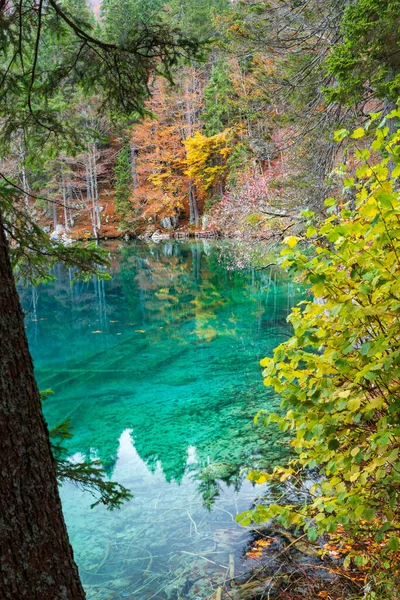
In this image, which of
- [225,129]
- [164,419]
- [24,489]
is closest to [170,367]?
[164,419]

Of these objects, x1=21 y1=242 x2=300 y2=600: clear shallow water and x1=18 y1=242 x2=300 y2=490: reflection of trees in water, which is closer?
x1=21 y1=242 x2=300 y2=600: clear shallow water

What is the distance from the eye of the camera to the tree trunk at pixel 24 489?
4.32 ft

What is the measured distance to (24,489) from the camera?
137cm

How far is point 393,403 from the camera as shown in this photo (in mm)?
1646

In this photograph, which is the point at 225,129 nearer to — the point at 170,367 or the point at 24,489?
the point at 170,367

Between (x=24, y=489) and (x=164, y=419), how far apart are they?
5812 mm

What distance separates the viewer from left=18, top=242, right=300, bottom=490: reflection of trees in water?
6.12 metres

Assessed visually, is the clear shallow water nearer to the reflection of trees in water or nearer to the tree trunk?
the reflection of trees in water

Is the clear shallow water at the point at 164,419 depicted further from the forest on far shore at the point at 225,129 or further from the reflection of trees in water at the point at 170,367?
the forest on far shore at the point at 225,129

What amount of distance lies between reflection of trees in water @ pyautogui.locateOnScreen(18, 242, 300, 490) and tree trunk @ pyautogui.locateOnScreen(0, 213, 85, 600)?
1.58m

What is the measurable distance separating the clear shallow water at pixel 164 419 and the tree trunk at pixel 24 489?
5.30ft

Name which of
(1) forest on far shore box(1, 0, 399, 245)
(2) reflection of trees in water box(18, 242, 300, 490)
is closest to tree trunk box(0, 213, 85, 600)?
(2) reflection of trees in water box(18, 242, 300, 490)

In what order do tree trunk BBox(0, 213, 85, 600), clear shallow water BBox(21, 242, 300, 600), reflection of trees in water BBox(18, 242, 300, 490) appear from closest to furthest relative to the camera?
tree trunk BBox(0, 213, 85, 600), clear shallow water BBox(21, 242, 300, 600), reflection of trees in water BBox(18, 242, 300, 490)

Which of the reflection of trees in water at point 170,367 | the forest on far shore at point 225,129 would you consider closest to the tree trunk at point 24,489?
the reflection of trees in water at point 170,367
